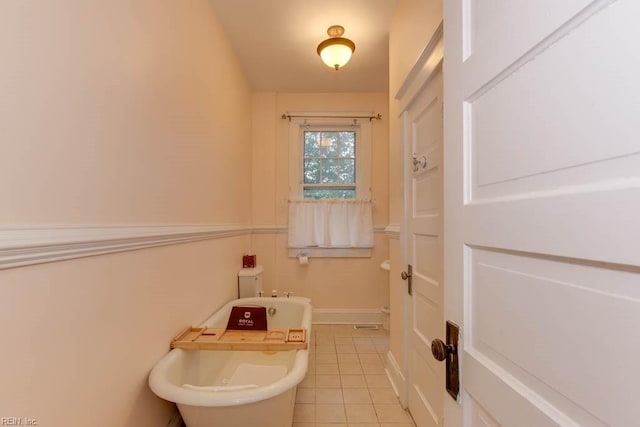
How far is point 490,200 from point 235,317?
1771 millimetres

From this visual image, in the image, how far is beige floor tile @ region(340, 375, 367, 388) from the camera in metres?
2.22

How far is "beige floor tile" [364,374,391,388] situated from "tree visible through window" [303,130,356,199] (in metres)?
1.96

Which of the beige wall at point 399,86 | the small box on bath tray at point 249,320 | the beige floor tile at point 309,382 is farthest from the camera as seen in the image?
the beige floor tile at point 309,382

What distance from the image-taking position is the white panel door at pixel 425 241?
1.44 m

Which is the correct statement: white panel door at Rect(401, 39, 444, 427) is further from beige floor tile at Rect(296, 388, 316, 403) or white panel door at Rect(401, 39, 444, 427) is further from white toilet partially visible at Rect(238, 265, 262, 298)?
white toilet partially visible at Rect(238, 265, 262, 298)

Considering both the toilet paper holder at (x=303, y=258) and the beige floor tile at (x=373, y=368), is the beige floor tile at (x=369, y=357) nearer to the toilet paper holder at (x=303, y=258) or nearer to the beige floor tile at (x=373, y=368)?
the beige floor tile at (x=373, y=368)

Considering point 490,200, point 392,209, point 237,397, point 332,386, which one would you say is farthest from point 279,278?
point 490,200

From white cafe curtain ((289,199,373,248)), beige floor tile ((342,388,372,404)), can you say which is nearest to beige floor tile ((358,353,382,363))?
beige floor tile ((342,388,372,404))

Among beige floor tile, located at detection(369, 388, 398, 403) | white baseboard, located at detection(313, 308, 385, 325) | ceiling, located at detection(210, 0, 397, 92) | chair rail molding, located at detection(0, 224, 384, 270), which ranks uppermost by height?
ceiling, located at detection(210, 0, 397, 92)

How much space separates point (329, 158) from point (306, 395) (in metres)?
2.51

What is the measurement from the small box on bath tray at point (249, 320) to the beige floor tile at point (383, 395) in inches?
35.9

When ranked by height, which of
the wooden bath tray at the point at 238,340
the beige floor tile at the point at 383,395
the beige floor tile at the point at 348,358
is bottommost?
the beige floor tile at the point at 348,358

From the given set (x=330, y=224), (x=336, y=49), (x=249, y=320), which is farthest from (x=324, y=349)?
(x=336, y=49)

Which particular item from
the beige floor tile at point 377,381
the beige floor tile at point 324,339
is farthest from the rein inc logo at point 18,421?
the beige floor tile at point 324,339
